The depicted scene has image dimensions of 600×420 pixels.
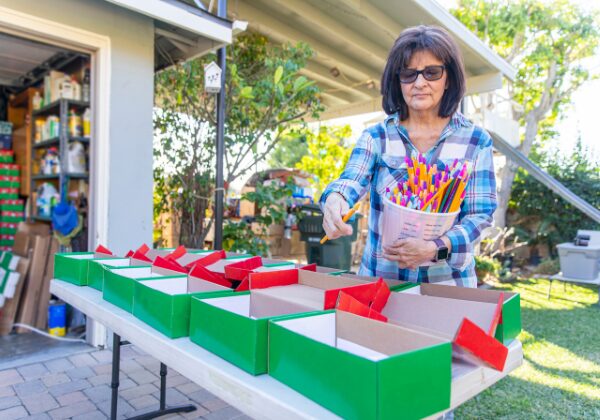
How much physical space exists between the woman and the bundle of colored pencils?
0.12 m

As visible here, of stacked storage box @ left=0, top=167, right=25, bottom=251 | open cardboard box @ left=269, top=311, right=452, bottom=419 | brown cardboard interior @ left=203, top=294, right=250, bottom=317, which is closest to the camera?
open cardboard box @ left=269, top=311, right=452, bottom=419

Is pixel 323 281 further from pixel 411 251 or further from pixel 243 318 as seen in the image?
pixel 243 318

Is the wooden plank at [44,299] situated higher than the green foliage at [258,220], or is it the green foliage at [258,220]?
the green foliage at [258,220]

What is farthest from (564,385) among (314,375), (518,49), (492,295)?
(518,49)

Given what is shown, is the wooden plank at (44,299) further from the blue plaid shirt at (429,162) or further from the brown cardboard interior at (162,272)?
the blue plaid shirt at (429,162)

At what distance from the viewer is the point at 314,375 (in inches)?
29.3

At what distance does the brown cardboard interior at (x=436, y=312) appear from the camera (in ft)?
3.26

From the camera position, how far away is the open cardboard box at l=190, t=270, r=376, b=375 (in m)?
0.86

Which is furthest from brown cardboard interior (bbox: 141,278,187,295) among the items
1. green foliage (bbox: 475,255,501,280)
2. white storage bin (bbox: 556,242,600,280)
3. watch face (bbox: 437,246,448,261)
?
green foliage (bbox: 475,255,501,280)

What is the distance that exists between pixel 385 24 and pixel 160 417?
4.09m

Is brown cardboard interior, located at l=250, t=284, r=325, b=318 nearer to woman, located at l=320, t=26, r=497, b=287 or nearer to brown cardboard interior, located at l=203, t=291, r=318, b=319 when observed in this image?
brown cardboard interior, located at l=203, t=291, r=318, b=319

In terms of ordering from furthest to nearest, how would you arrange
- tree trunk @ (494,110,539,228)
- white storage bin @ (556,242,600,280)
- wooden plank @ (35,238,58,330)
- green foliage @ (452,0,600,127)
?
tree trunk @ (494,110,539,228), green foliage @ (452,0,600,127), white storage bin @ (556,242,600,280), wooden plank @ (35,238,58,330)

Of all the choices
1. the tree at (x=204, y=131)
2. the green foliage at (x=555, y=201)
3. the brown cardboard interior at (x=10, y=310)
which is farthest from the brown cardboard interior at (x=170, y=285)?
the green foliage at (x=555, y=201)

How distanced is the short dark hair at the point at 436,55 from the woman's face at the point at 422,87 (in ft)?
0.05
